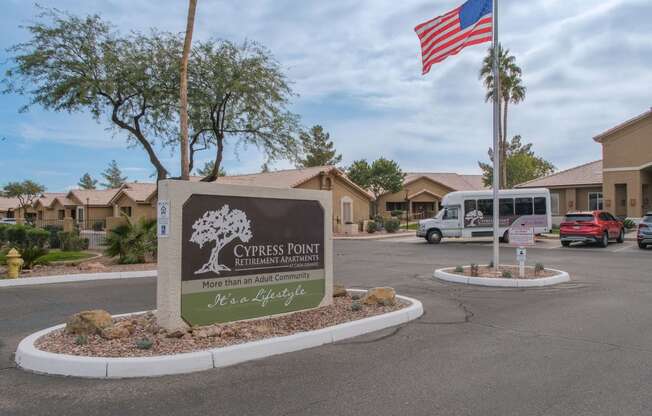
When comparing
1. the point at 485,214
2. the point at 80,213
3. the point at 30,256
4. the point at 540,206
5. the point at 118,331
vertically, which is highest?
the point at 80,213

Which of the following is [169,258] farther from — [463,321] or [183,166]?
[183,166]

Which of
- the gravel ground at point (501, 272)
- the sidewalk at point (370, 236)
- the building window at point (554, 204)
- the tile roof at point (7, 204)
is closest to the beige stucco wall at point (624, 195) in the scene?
the building window at point (554, 204)

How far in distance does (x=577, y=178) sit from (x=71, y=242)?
3518cm

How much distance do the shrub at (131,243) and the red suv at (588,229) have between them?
18.8 metres

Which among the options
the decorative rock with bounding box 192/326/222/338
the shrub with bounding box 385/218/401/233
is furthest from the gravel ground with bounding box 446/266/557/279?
the shrub with bounding box 385/218/401/233

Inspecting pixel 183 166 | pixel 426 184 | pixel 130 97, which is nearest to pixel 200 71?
pixel 130 97

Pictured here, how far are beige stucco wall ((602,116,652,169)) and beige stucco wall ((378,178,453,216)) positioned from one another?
23938 mm

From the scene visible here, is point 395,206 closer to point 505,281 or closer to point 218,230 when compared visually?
point 505,281

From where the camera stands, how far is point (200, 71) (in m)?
20.8

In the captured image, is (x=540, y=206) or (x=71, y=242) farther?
(x=540, y=206)

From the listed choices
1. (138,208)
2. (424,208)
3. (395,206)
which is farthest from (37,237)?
(424,208)

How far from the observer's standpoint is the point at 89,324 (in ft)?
21.9

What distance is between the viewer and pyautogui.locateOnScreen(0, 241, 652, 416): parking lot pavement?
4625mm

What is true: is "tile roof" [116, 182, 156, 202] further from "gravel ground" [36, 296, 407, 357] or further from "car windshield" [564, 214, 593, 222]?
"gravel ground" [36, 296, 407, 357]
